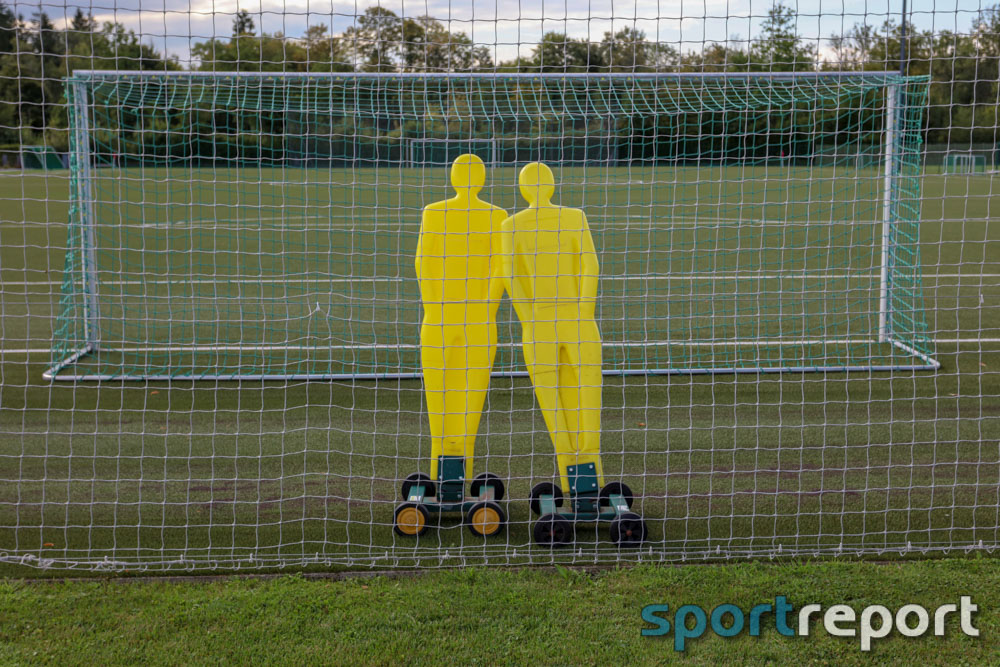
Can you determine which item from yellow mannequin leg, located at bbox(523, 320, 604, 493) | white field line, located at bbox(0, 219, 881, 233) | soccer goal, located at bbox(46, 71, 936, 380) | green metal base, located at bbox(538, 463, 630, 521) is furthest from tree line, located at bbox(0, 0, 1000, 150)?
green metal base, located at bbox(538, 463, 630, 521)

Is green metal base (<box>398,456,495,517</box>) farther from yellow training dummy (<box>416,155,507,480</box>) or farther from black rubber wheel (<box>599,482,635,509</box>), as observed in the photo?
black rubber wheel (<box>599,482,635,509</box>)

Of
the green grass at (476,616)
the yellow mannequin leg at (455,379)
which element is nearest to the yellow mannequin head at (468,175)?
the yellow mannequin leg at (455,379)

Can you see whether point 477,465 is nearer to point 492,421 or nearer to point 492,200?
point 492,421

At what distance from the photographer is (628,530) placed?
4098mm

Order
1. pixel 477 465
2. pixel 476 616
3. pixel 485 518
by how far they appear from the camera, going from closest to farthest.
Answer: pixel 476 616 → pixel 485 518 → pixel 477 465

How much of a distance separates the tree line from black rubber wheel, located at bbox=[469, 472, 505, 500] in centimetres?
189

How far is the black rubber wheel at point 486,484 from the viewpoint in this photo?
454 cm

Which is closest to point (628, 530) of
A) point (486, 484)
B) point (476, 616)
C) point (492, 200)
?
point (486, 484)

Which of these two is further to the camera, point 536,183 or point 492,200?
point 492,200

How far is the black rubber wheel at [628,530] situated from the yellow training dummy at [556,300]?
298 mm

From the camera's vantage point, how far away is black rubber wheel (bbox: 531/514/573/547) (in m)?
4.09

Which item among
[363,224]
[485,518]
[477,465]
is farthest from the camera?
[363,224]

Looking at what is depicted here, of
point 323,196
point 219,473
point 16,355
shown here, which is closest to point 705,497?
point 219,473

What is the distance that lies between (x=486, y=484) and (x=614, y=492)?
0.61 metres
